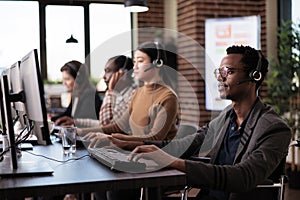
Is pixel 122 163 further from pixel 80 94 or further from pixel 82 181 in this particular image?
pixel 80 94

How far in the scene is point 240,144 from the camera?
6.20ft

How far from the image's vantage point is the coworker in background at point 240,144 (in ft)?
5.40

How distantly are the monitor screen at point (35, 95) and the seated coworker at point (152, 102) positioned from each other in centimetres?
79

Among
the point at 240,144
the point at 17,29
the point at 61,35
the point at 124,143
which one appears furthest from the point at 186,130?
the point at 17,29

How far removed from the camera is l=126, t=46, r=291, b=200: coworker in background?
1.65 metres

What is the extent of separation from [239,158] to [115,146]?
0.61 meters

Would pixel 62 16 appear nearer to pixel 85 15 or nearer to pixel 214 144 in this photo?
pixel 85 15

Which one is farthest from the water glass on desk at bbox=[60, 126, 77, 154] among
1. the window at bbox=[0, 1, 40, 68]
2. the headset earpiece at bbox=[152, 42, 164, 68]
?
the window at bbox=[0, 1, 40, 68]

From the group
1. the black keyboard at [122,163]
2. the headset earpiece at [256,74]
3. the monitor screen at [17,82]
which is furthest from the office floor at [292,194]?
the monitor screen at [17,82]

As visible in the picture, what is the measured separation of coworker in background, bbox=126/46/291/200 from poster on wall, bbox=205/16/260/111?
3.17m

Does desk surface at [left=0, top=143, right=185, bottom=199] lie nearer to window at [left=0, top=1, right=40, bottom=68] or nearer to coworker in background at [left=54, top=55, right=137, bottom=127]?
coworker in background at [left=54, top=55, right=137, bottom=127]

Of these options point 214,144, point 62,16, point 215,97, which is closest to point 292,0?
point 215,97

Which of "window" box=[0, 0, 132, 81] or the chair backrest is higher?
"window" box=[0, 0, 132, 81]

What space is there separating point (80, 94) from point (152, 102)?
1.42 m
